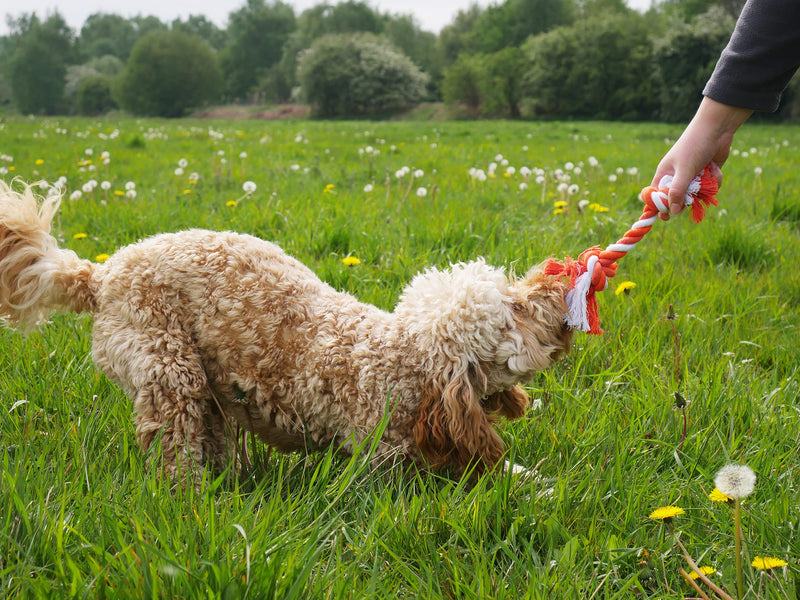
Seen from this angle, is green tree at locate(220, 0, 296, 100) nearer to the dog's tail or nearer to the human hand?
the dog's tail

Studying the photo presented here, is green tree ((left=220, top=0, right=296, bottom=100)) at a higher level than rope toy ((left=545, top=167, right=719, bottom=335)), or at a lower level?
higher

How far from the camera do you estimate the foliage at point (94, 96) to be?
7181cm

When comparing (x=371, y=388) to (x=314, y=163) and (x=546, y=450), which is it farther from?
(x=314, y=163)

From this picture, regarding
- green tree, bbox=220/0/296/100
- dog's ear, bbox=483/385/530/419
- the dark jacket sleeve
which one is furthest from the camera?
green tree, bbox=220/0/296/100

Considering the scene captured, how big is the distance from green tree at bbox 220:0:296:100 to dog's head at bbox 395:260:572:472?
86.0 metres

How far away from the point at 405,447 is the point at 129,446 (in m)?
1.11

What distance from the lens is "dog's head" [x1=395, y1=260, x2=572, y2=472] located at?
2.26 metres

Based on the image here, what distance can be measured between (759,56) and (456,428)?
5.58 ft

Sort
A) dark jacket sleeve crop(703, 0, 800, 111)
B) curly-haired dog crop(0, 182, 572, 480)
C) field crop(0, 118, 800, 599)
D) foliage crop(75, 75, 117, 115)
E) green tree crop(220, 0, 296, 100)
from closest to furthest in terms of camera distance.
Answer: field crop(0, 118, 800, 599) < dark jacket sleeve crop(703, 0, 800, 111) < curly-haired dog crop(0, 182, 572, 480) < foliage crop(75, 75, 117, 115) < green tree crop(220, 0, 296, 100)

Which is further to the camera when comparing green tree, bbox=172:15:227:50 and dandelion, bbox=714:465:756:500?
green tree, bbox=172:15:227:50

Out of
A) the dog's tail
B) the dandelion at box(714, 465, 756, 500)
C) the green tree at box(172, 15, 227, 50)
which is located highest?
the green tree at box(172, 15, 227, 50)

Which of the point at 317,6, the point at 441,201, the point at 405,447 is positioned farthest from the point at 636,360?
the point at 317,6

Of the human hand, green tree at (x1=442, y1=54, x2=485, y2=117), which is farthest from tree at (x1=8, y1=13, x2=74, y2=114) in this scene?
the human hand

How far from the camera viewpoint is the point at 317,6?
3305 inches
